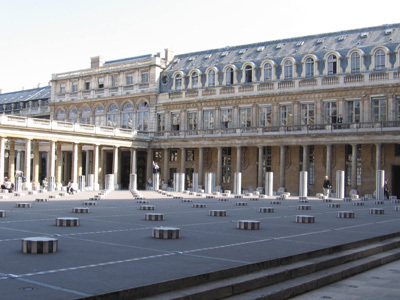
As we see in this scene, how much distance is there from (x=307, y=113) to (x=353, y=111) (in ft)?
17.0

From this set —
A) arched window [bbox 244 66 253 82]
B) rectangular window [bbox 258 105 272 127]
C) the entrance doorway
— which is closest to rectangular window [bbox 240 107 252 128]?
rectangular window [bbox 258 105 272 127]

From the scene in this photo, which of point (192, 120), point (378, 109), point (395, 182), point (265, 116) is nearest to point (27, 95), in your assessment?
point (192, 120)

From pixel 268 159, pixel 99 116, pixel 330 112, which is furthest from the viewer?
pixel 99 116

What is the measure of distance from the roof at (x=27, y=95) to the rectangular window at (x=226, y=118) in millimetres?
34650

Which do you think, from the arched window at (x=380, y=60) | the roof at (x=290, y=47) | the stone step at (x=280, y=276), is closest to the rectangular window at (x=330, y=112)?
the arched window at (x=380, y=60)

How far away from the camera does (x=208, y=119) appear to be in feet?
221

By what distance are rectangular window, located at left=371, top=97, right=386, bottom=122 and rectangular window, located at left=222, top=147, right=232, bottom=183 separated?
18.3 metres

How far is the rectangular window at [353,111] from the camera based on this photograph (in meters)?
56.2

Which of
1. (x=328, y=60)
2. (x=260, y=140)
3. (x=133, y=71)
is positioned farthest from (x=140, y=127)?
(x=328, y=60)

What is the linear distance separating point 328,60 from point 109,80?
31.6 metres

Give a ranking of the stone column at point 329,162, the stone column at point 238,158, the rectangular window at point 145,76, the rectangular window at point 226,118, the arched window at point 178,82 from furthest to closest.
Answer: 1. the rectangular window at point 145,76
2. the arched window at point 178,82
3. the rectangular window at point 226,118
4. the stone column at point 238,158
5. the stone column at point 329,162

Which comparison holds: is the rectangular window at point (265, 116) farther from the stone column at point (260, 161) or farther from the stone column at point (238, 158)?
the stone column at point (238, 158)

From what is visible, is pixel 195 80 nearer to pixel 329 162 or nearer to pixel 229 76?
pixel 229 76

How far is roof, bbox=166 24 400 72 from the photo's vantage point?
57812 mm
